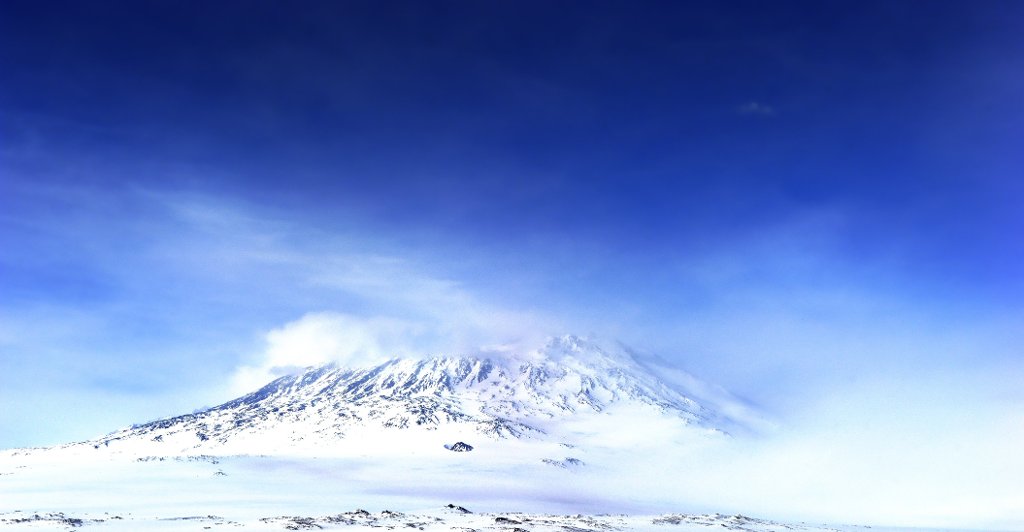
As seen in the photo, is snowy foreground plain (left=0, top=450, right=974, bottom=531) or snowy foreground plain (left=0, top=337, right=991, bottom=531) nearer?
snowy foreground plain (left=0, top=450, right=974, bottom=531)

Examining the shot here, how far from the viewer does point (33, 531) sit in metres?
43.2

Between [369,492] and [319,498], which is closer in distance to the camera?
[319,498]

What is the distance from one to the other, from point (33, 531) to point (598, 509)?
281 ft

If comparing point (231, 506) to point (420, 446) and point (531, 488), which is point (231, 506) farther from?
point (420, 446)

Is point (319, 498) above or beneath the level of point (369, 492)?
beneath

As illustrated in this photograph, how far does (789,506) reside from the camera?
12769 cm

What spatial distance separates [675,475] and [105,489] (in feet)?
454

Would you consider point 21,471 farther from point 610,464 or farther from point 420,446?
point 610,464

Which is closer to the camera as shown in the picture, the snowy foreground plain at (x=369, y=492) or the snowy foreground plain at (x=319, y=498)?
the snowy foreground plain at (x=319, y=498)

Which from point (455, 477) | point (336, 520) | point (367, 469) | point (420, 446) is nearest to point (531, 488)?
point (455, 477)

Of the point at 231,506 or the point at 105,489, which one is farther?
the point at 105,489

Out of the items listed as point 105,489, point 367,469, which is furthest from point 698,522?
point 367,469

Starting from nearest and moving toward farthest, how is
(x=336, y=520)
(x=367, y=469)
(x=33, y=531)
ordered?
1. (x=33, y=531)
2. (x=336, y=520)
3. (x=367, y=469)

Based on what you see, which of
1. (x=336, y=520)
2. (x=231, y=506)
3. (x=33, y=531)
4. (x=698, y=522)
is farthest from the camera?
(x=231, y=506)
